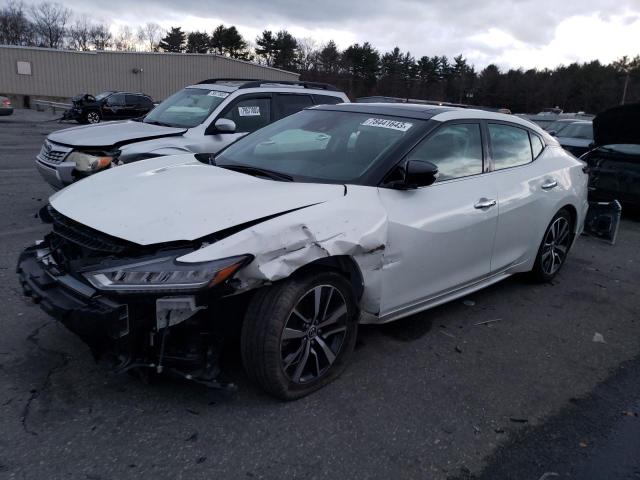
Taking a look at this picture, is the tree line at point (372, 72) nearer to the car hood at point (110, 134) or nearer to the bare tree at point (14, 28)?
the bare tree at point (14, 28)

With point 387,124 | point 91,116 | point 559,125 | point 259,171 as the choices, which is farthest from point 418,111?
point 91,116

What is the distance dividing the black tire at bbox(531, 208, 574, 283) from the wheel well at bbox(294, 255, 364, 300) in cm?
248

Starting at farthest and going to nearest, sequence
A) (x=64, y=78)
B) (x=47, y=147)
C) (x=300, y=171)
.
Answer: (x=64, y=78), (x=47, y=147), (x=300, y=171)

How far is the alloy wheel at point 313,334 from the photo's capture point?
282cm

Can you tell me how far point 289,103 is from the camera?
7.65 m

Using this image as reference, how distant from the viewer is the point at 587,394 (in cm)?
329

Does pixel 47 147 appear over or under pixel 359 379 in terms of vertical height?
over

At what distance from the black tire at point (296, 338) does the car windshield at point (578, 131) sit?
12771mm

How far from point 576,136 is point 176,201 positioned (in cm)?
1352

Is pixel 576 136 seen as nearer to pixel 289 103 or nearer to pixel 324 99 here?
pixel 324 99

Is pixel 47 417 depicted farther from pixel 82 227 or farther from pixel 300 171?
pixel 300 171

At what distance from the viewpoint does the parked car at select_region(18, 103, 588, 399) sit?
2514mm

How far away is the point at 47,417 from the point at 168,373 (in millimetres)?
654

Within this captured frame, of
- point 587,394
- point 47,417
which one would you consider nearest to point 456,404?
point 587,394
